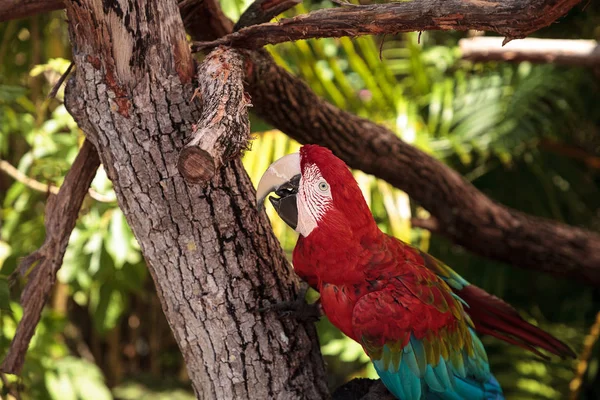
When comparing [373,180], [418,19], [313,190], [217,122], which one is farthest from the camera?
[373,180]

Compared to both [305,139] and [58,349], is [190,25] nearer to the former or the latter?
[305,139]

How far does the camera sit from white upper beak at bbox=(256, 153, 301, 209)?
94 centimetres

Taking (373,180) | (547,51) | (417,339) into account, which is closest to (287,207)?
(417,339)

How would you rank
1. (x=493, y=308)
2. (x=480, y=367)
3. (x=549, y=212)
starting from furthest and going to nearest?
(x=549, y=212), (x=493, y=308), (x=480, y=367)

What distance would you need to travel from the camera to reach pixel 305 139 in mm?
1306

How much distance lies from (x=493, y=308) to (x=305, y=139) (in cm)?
50

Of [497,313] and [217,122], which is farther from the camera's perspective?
[497,313]

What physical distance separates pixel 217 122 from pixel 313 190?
0.82ft

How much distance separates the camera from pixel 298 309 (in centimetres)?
100

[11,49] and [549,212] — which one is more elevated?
[11,49]

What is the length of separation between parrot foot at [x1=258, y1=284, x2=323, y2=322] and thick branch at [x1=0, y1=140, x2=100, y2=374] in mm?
396

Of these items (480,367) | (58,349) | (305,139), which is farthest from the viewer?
(58,349)

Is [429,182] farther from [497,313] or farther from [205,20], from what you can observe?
[205,20]

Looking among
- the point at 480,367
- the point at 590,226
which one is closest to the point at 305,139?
the point at 480,367
